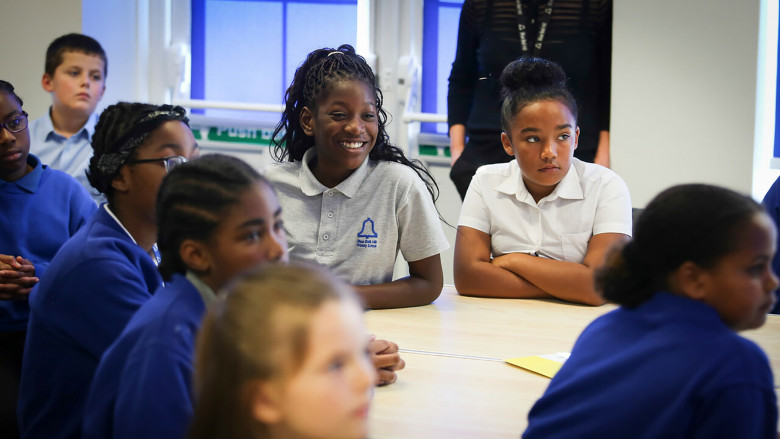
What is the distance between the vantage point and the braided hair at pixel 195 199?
49.0 inches

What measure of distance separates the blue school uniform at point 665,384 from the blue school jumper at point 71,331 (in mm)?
756

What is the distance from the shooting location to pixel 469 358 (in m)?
1.66

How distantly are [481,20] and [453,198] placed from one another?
1.32 m

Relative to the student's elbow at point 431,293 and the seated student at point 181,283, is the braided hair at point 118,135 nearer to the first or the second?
Result: the seated student at point 181,283

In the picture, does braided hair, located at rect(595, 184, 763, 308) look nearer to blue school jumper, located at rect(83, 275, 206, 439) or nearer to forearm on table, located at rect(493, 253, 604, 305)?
blue school jumper, located at rect(83, 275, 206, 439)

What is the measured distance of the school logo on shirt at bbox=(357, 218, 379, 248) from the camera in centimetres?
230

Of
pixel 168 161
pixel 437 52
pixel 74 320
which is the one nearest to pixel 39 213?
pixel 168 161

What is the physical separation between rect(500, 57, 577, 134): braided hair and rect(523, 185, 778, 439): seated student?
1.20m

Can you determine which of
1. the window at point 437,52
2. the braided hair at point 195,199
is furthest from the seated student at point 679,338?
the window at point 437,52

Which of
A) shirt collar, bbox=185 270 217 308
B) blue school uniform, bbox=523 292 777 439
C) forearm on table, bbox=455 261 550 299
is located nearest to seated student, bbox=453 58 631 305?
forearm on table, bbox=455 261 550 299

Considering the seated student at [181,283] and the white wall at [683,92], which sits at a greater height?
the white wall at [683,92]

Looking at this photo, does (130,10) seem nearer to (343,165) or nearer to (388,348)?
(343,165)

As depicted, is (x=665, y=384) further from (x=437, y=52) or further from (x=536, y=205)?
(x=437, y=52)

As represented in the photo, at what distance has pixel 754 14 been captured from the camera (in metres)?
3.28
